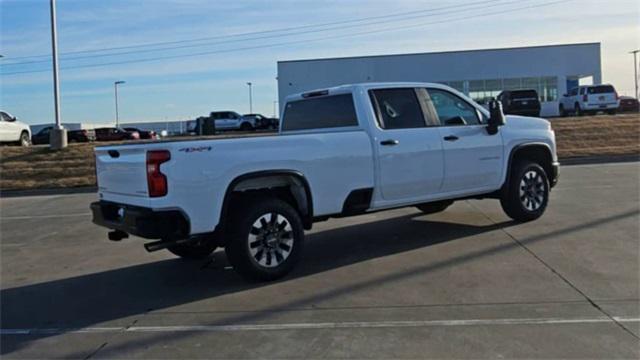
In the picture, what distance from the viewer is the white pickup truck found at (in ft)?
19.5

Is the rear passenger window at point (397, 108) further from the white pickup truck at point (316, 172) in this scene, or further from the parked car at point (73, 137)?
the parked car at point (73, 137)

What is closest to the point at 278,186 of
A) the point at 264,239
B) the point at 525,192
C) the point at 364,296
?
the point at 264,239

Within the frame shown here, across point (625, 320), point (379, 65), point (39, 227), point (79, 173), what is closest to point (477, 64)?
point (379, 65)

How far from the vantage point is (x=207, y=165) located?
19.6 feet

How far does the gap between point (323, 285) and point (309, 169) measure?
1.23 metres

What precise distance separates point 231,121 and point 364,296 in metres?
43.3

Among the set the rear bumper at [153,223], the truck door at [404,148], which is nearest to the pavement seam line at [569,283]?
the truck door at [404,148]

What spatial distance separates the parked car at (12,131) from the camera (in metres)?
25.3

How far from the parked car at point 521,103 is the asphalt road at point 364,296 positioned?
23717mm

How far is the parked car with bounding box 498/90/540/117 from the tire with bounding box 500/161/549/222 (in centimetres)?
2406

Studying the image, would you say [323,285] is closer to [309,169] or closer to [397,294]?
[397,294]

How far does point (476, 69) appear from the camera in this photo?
185 feet

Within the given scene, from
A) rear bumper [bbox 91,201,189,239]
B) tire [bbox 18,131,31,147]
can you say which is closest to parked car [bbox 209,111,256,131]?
tire [bbox 18,131,31,147]

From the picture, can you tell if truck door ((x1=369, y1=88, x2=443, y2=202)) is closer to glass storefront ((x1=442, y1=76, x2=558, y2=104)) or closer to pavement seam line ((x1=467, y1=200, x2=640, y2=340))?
pavement seam line ((x1=467, y1=200, x2=640, y2=340))
